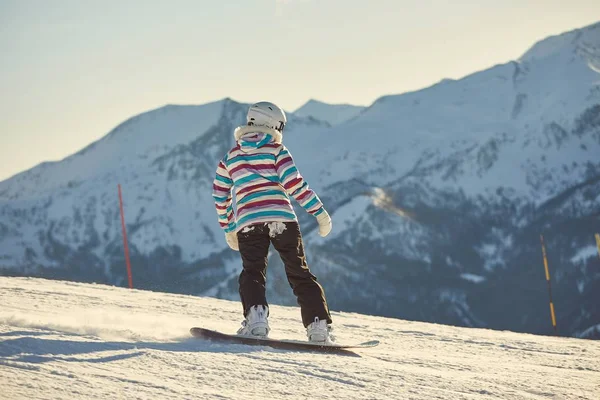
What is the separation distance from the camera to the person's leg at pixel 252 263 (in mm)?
6664

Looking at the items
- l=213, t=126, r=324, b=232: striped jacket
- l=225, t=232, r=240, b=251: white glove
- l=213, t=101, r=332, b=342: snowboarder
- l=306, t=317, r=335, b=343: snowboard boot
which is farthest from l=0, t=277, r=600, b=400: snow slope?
l=213, t=126, r=324, b=232: striped jacket

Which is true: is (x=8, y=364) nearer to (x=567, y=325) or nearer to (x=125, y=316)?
(x=125, y=316)

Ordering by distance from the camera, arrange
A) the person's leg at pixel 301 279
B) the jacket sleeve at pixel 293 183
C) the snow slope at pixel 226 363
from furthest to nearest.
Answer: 1. the person's leg at pixel 301 279
2. the jacket sleeve at pixel 293 183
3. the snow slope at pixel 226 363

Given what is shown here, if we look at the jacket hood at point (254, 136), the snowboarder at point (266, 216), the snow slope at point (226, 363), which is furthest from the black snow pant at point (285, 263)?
the jacket hood at point (254, 136)

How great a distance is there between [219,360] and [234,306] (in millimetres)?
5478

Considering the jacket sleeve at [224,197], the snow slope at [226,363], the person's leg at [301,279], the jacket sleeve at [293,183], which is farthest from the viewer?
the jacket sleeve at [224,197]

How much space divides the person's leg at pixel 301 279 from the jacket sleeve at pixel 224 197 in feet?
1.67

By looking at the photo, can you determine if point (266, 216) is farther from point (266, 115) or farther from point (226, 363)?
point (226, 363)

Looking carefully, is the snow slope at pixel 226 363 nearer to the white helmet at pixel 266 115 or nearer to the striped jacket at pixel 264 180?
the striped jacket at pixel 264 180

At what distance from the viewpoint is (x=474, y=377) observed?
6172 mm

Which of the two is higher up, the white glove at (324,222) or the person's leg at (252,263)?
the white glove at (324,222)

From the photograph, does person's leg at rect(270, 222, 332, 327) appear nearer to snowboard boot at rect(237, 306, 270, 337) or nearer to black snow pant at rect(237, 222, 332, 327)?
black snow pant at rect(237, 222, 332, 327)

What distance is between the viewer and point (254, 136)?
6738mm

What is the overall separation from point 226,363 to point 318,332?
1.49 m
